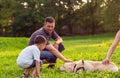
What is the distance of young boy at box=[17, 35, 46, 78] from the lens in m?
8.19

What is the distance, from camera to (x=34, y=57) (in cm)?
827

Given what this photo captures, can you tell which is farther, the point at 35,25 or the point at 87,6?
the point at 87,6

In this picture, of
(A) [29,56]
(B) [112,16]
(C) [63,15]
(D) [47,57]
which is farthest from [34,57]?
(C) [63,15]

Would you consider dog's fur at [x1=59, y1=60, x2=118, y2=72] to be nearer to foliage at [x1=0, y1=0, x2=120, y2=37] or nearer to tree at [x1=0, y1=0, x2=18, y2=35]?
foliage at [x1=0, y1=0, x2=120, y2=37]

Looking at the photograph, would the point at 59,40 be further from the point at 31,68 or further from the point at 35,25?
the point at 35,25

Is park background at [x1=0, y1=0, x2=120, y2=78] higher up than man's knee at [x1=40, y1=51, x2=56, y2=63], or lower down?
lower down

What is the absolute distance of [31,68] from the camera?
8.66 metres

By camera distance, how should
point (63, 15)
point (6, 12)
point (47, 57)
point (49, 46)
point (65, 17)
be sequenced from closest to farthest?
point (49, 46) < point (47, 57) < point (6, 12) < point (65, 17) < point (63, 15)

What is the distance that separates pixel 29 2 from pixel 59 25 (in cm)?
562

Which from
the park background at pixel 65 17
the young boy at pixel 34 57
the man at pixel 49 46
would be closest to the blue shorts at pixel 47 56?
the man at pixel 49 46

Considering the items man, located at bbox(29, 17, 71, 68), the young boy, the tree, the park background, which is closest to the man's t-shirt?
the young boy

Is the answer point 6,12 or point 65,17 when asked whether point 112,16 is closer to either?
point 65,17

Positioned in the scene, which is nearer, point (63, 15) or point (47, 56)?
point (47, 56)

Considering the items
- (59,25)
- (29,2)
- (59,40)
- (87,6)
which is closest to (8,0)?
(29,2)
